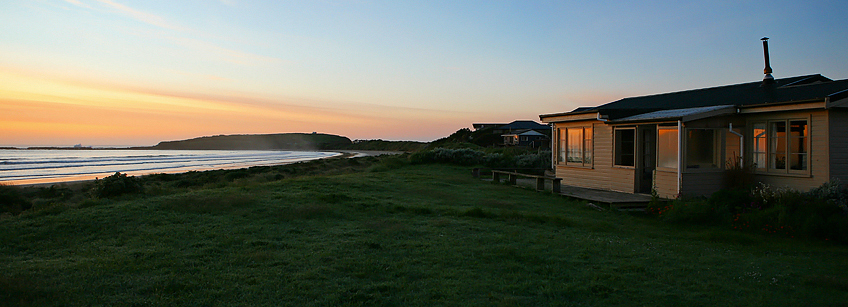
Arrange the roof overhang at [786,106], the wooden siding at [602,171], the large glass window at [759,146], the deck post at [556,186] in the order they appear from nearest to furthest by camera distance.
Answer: the roof overhang at [786,106] → the large glass window at [759,146] → the wooden siding at [602,171] → the deck post at [556,186]

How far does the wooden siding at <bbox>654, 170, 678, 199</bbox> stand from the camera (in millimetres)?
11671

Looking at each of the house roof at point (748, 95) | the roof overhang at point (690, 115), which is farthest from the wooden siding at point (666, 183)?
the house roof at point (748, 95)

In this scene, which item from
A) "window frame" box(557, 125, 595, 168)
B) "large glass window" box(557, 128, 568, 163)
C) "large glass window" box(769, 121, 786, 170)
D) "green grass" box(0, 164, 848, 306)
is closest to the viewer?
"green grass" box(0, 164, 848, 306)

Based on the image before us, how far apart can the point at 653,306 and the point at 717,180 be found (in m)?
8.79

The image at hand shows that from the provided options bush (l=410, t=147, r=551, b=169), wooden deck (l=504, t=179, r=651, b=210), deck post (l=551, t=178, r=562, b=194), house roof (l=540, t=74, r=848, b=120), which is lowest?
wooden deck (l=504, t=179, r=651, b=210)

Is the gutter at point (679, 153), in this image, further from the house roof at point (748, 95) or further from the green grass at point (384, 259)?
the green grass at point (384, 259)

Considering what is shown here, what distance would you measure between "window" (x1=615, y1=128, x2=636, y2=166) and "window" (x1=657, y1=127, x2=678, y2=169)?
143 centimetres

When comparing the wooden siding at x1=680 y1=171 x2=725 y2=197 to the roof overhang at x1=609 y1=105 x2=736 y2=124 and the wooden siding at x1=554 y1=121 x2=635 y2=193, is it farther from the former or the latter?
the wooden siding at x1=554 y1=121 x2=635 y2=193

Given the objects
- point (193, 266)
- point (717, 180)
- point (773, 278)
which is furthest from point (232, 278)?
point (717, 180)

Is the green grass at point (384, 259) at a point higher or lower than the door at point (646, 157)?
lower

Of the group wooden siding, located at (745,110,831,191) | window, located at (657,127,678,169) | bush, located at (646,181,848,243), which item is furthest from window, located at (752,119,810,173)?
window, located at (657,127,678,169)

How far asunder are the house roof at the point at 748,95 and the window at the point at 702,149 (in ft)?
3.13

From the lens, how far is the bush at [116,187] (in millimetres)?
11836

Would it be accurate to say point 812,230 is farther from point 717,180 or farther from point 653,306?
point 653,306
